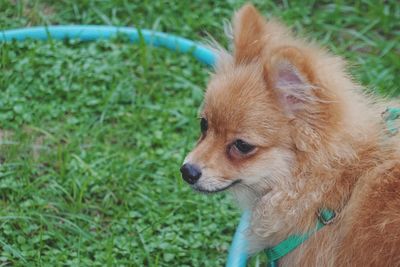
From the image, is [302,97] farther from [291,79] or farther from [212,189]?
[212,189]

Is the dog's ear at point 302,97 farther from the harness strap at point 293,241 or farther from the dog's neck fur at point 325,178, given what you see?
the harness strap at point 293,241

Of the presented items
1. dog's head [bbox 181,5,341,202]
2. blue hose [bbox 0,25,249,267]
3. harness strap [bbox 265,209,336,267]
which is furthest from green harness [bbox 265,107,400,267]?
blue hose [bbox 0,25,249,267]

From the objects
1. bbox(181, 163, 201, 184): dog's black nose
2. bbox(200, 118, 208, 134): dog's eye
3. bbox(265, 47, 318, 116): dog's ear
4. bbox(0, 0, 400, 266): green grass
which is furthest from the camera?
bbox(0, 0, 400, 266): green grass

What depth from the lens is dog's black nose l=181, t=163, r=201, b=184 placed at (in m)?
3.49

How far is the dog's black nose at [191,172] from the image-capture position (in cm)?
349

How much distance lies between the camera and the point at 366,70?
5.46 m

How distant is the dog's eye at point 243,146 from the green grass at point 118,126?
39.1 inches

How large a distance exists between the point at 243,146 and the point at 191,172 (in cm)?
28

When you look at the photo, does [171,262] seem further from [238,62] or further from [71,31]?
[71,31]

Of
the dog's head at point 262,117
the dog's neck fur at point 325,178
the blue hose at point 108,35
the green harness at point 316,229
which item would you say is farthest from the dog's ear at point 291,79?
the blue hose at point 108,35

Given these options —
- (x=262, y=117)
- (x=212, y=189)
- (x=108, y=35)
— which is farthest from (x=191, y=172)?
(x=108, y=35)

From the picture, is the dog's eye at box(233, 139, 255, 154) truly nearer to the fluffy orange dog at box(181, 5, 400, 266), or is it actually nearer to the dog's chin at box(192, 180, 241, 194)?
the fluffy orange dog at box(181, 5, 400, 266)

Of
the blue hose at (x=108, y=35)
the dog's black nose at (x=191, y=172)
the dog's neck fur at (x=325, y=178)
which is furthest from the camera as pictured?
the blue hose at (x=108, y=35)

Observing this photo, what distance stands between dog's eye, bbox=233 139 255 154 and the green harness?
420mm
